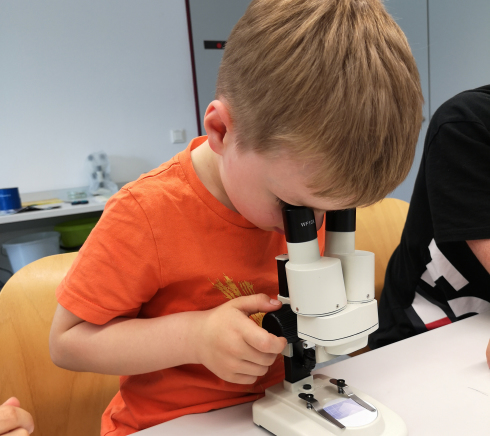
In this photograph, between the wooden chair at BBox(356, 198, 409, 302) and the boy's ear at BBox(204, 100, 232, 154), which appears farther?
the wooden chair at BBox(356, 198, 409, 302)

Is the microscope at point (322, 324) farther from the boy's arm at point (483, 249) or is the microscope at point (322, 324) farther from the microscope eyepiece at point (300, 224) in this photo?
the boy's arm at point (483, 249)

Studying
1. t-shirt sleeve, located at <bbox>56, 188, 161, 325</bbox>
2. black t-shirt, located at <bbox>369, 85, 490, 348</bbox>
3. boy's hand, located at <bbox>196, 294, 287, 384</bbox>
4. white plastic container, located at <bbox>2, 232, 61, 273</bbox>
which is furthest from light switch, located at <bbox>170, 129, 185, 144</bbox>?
boy's hand, located at <bbox>196, 294, 287, 384</bbox>

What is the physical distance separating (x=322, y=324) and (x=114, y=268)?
0.33m

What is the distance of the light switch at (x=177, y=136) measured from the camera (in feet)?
11.6

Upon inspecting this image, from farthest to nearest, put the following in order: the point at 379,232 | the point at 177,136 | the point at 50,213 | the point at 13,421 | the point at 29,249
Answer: the point at 177,136 → the point at 29,249 → the point at 50,213 → the point at 379,232 → the point at 13,421

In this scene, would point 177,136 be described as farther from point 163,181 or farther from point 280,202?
point 280,202

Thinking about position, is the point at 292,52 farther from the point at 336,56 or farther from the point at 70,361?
the point at 70,361

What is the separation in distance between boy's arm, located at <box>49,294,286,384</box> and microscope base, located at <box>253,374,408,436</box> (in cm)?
5

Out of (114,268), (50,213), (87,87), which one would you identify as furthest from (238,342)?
(87,87)

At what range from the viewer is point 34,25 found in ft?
9.75

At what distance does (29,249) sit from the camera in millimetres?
2723

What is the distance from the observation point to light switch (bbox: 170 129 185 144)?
3541mm

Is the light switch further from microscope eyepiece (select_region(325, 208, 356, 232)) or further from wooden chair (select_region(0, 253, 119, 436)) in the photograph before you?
microscope eyepiece (select_region(325, 208, 356, 232))

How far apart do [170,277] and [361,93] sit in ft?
1.36
